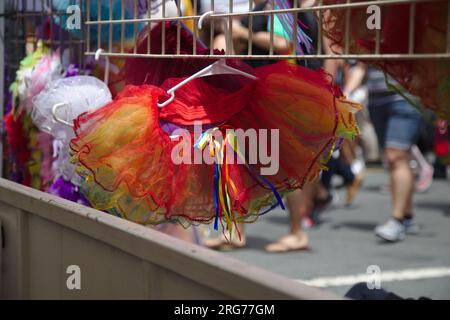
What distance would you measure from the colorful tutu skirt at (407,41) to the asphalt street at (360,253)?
6.12ft

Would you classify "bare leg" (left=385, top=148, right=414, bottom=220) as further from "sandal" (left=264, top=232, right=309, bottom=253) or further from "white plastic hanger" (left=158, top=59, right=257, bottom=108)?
"white plastic hanger" (left=158, top=59, right=257, bottom=108)

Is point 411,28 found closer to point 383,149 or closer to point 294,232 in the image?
point 294,232

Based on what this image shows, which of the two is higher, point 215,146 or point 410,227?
point 215,146

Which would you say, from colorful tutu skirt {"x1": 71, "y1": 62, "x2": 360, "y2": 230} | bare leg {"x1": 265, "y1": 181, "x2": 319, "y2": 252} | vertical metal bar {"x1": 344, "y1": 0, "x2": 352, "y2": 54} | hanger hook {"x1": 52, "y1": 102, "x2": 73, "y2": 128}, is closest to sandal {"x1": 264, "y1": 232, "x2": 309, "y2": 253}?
bare leg {"x1": 265, "y1": 181, "x2": 319, "y2": 252}

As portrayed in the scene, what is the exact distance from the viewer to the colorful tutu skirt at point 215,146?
192 centimetres

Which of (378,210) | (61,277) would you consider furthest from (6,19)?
(378,210)

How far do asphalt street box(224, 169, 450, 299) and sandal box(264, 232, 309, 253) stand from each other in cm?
4

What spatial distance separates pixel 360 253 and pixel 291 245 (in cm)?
40

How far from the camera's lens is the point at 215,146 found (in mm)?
1897

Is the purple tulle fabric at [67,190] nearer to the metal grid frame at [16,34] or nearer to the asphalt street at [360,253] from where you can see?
the metal grid frame at [16,34]

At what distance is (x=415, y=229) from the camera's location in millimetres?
5156

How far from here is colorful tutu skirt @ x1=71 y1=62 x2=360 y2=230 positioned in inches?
75.6

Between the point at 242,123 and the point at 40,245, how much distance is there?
0.56 m

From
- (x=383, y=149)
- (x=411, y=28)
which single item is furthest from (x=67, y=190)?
(x=383, y=149)
